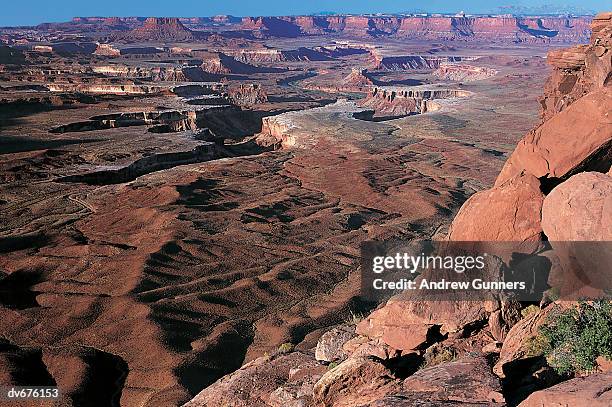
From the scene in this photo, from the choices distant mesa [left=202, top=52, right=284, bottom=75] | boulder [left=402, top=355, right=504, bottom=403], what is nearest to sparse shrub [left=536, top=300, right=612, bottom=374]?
boulder [left=402, top=355, right=504, bottom=403]

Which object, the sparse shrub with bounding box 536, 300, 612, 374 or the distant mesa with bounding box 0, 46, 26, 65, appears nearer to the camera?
the sparse shrub with bounding box 536, 300, 612, 374

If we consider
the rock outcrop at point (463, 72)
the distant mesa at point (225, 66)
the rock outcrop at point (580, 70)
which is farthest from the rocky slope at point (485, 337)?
the rock outcrop at point (463, 72)

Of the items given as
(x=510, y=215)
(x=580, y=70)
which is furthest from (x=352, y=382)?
(x=580, y=70)

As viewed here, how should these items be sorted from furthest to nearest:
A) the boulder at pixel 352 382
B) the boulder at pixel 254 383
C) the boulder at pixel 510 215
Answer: the boulder at pixel 254 383 → the boulder at pixel 510 215 → the boulder at pixel 352 382

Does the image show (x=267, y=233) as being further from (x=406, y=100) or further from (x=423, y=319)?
(x=406, y=100)

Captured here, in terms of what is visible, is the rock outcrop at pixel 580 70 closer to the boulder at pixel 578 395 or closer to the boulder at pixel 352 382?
the boulder at pixel 352 382

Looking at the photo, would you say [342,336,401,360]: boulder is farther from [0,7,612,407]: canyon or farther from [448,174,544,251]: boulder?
[448,174,544,251]: boulder

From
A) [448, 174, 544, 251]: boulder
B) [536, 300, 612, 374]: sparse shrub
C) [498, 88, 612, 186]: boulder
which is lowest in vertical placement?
[536, 300, 612, 374]: sparse shrub
